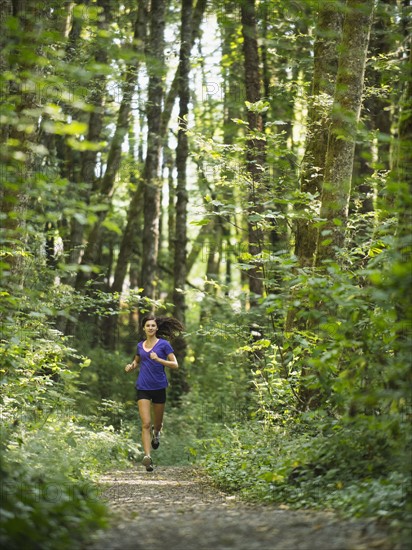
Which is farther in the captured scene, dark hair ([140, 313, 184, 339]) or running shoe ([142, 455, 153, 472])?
dark hair ([140, 313, 184, 339])

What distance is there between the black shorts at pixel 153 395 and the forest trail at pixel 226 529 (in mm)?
3872

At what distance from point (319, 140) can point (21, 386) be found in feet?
20.0

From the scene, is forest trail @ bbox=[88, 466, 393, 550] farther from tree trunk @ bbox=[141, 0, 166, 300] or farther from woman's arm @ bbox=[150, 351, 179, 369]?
tree trunk @ bbox=[141, 0, 166, 300]

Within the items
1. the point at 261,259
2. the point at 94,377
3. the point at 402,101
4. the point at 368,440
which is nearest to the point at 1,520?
the point at 368,440

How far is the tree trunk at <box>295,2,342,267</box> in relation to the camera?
11094 mm

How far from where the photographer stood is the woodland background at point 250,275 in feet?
18.9

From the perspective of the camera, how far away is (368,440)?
6496 millimetres

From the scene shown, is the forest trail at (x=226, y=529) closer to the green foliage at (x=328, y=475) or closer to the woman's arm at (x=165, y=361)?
the green foliage at (x=328, y=475)

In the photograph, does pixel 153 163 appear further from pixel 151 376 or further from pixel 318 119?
pixel 151 376

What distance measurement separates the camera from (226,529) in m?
5.34

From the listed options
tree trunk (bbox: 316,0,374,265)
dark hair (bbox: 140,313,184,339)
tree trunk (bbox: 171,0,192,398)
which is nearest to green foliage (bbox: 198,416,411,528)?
tree trunk (bbox: 316,0,374,265)

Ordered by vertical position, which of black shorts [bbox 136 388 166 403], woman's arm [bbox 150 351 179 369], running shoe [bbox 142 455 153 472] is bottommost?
running shoe [bbox 142 455 153 472]

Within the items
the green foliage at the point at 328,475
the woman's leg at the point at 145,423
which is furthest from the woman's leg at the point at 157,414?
the green foliage at the point at 328,475

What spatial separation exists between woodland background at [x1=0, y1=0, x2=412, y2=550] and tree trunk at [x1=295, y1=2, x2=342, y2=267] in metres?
0.03
